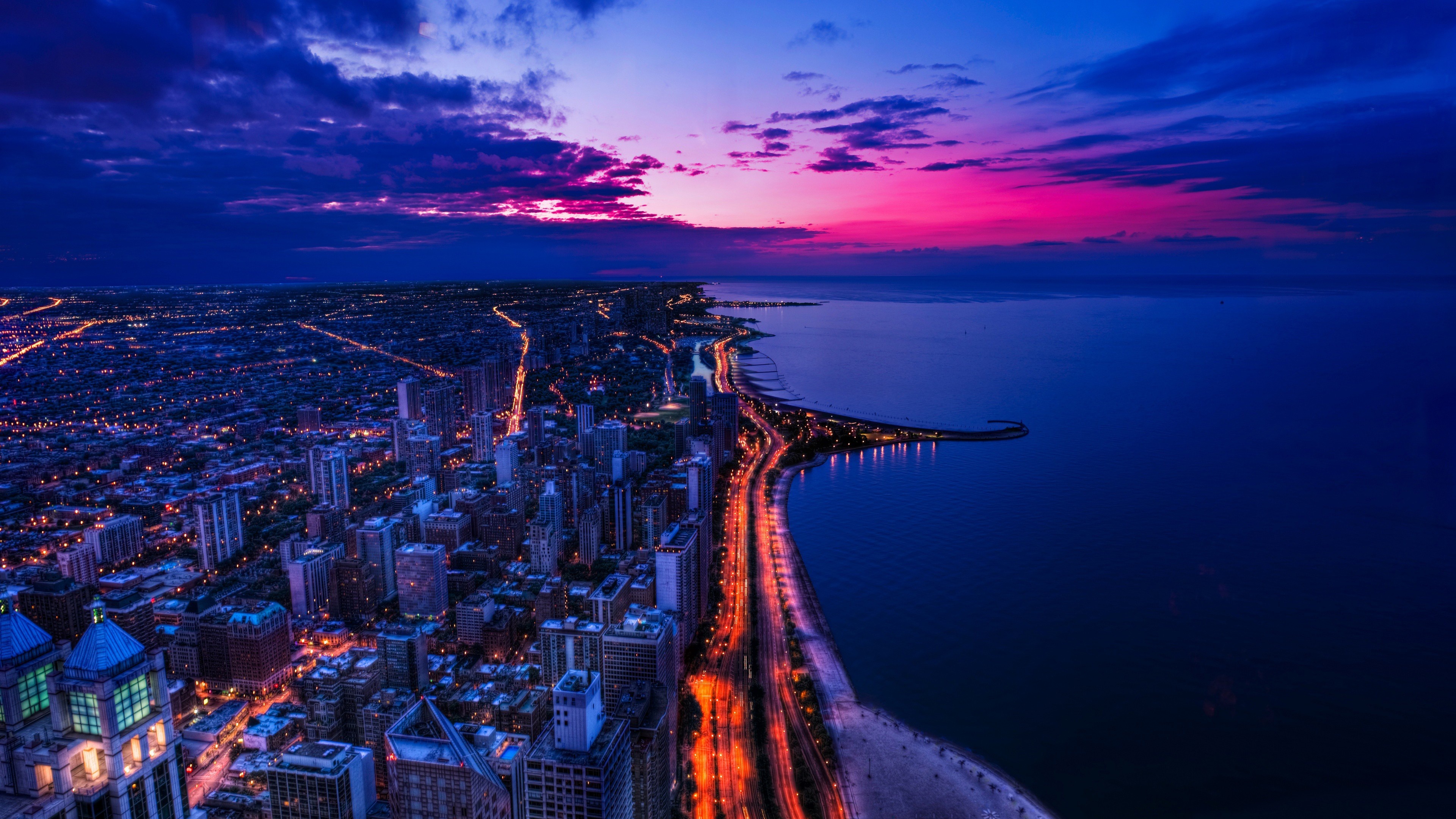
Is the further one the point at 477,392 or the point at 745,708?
the point at 477,392

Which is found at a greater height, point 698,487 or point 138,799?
point 138,799

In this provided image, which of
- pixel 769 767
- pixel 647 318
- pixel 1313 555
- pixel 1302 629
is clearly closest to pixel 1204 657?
pixel 1302 629

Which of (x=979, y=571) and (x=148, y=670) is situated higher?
(x=148, y=670)

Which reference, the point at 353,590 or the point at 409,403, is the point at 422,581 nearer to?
the point at 353,590

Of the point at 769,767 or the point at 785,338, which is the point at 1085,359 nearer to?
the point at 785,338

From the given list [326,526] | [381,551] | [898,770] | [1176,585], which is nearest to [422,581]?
[381,551]

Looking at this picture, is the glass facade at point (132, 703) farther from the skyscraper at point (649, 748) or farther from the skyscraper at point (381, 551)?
the skyscraper at point (381, 551)
